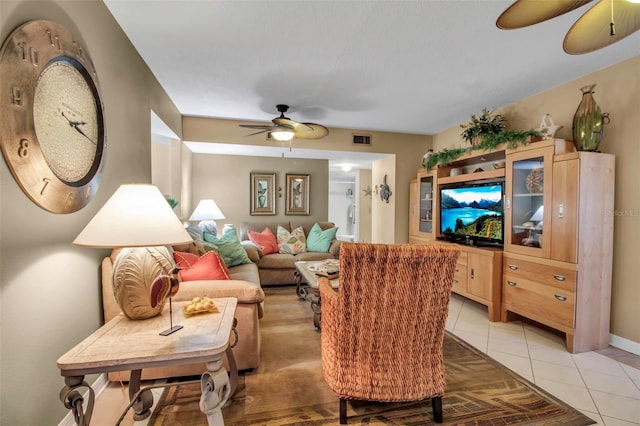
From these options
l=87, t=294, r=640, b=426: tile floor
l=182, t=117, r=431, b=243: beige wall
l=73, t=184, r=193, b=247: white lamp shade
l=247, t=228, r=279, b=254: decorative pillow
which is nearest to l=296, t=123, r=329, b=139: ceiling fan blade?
l=182, t=117, r=431, b=243: beige wall

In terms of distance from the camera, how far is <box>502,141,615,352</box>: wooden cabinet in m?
2.31

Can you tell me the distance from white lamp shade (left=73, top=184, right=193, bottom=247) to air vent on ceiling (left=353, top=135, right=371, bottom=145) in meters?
3.75

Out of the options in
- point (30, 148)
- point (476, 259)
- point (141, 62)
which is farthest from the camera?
point (476, 259)

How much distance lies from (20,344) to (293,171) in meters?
4.54

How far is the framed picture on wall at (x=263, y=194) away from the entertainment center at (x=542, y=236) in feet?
10.3

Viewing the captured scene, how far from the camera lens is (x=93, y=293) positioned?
166cm

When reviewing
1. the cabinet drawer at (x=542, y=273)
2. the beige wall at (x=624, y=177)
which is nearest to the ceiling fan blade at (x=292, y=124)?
the cabinet drawer at (x=542, y=273)

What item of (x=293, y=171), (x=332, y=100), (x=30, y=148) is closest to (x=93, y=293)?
(x=30, y=148)

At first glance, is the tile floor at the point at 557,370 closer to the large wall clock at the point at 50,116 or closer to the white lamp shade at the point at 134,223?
the white lamp shade at the point at 134,223

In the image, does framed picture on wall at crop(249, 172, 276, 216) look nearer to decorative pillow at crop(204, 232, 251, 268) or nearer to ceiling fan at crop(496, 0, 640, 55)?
decorative pillow at crop(204, 232, 251, 268)

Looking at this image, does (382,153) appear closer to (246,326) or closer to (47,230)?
(246,326)

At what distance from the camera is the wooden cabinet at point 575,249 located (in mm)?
2314

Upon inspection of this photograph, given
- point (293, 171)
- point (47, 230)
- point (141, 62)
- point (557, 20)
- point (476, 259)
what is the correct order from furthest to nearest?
point (293, 171), point (476, 259), point (141, 62), point (557, 20), point (47, 230)

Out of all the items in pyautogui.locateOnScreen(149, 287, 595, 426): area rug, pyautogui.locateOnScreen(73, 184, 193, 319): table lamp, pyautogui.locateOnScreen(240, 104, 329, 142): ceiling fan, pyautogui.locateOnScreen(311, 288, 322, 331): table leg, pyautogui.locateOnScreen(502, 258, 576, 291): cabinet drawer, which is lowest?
pyautogui.locateOnScreen(149, 287, 595, 426): area rug
